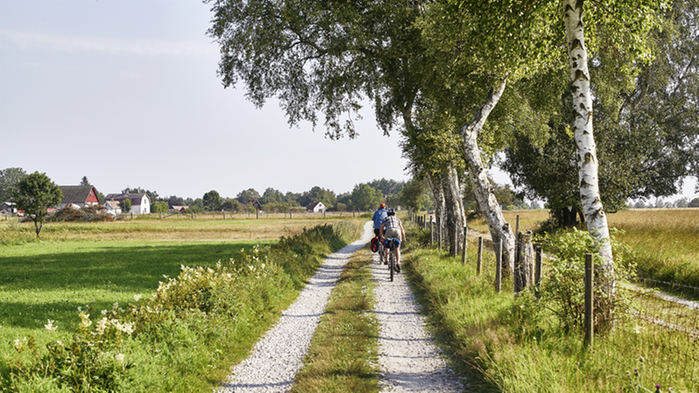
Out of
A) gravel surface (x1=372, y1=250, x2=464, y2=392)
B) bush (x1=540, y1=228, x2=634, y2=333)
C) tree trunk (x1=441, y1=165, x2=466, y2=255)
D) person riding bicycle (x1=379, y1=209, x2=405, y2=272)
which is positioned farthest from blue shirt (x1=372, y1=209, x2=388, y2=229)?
bush (x1=540, y1=228, x2=634, y2=333)

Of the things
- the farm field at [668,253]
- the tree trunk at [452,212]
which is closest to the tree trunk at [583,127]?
the farm field at [668,253]

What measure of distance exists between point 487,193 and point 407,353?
570 cm

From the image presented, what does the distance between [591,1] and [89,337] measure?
8.80 m

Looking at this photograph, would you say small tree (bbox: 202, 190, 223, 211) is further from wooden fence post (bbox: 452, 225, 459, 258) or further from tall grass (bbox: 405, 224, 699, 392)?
tall grass (bbox: 405, 224, 699, 392)

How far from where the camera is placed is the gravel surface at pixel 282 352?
5191 millimetres

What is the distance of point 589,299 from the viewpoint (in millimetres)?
4727

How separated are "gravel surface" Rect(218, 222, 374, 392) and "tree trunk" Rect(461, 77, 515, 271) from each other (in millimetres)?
4706

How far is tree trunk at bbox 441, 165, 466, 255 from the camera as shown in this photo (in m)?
14.7

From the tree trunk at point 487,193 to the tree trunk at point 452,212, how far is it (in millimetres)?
3829

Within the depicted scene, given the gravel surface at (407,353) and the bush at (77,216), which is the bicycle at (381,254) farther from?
the bush at (77,216)

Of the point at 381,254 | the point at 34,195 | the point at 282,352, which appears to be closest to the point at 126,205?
the point at 34,195

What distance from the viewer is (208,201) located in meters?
139

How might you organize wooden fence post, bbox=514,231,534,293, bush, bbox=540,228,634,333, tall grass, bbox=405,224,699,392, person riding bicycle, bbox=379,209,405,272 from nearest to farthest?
tall grass, bbox=405,224,699,392 → bush, bbox=540,228,634,333 → wooden fence post, bbox=514,231,534,293 → person riding bicycle, bbox=379,209,405,272

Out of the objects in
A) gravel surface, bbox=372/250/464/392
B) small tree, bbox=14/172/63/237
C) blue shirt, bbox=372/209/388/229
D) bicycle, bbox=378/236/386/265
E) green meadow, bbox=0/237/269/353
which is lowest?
green meadow, bbox=0/237/269/353
